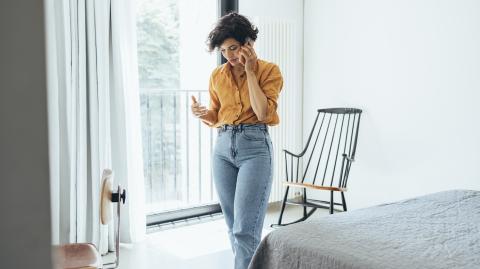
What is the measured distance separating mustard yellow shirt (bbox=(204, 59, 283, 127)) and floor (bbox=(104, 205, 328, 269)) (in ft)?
3.49

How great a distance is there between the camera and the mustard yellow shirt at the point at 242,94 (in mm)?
1976

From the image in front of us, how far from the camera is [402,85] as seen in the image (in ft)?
11.6

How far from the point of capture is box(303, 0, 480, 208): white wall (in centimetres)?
318

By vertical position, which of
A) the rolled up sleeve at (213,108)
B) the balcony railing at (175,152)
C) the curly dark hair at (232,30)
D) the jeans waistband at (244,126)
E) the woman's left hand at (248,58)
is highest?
the curly dark hair at (232,30)

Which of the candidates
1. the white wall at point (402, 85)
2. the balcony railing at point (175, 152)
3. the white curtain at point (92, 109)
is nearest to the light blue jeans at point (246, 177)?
the white curtain at point (92, 109)

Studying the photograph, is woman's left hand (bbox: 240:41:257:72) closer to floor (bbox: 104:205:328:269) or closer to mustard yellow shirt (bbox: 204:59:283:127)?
mustard yellow shirt (bbox: 204:59:283:127)

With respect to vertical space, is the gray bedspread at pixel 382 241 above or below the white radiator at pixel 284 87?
below

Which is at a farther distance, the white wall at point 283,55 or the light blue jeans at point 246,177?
the white wall at point 283,55

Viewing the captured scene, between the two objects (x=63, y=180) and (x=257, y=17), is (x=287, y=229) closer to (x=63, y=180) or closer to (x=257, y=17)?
(x=63, y=180)

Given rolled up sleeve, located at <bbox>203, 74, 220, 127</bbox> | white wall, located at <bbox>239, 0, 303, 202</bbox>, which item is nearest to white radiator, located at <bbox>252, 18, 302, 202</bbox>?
white wall, located at <bbox>239, 0, 303, 202</bbox>

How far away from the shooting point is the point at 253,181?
6.25ft

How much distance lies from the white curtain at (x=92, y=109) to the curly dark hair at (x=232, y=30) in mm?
1061

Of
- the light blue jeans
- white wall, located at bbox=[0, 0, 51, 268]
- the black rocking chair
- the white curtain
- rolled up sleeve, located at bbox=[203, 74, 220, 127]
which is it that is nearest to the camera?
white wall, located at bbox=[0, 0, 51, 268]

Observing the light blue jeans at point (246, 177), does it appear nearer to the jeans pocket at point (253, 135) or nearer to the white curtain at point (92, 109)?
the jeans pocket at point (253, 135)
